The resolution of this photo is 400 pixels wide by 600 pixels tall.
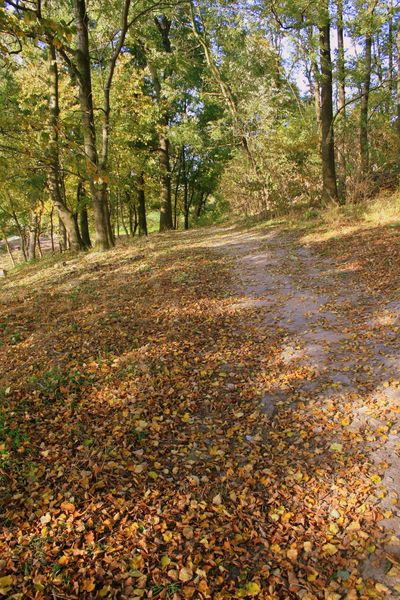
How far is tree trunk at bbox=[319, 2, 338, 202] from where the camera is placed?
525 inches

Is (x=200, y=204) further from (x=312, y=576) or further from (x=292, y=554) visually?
(x=312, y=576)

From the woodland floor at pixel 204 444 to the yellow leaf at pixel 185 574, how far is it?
0.4 inches

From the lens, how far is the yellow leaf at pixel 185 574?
294cm

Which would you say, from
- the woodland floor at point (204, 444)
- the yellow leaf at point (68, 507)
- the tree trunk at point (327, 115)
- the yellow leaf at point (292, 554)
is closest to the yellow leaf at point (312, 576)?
the woodland floor at point (204, 444)

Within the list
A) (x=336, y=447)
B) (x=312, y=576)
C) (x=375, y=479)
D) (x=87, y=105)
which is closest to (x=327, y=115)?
(x=87, y=105)

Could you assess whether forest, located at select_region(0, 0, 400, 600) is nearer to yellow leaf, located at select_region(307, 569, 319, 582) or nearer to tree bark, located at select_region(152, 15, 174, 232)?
yellow leaf, located at select_region(307, 569, 319, 582)

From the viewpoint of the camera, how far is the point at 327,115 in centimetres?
1416

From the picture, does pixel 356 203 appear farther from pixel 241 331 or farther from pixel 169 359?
pixel 169 359

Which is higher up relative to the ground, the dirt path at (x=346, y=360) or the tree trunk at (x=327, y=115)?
the tree trunk at (x=327, y=115)

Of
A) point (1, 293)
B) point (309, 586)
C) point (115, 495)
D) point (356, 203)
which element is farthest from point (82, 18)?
point (309, 586)

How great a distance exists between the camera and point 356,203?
1410cm

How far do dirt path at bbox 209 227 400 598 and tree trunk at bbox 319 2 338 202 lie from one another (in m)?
5.72

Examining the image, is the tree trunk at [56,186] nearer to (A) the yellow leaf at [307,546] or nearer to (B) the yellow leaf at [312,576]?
(A) the yellow leaf at [307,546]

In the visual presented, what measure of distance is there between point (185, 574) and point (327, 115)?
582 inches
